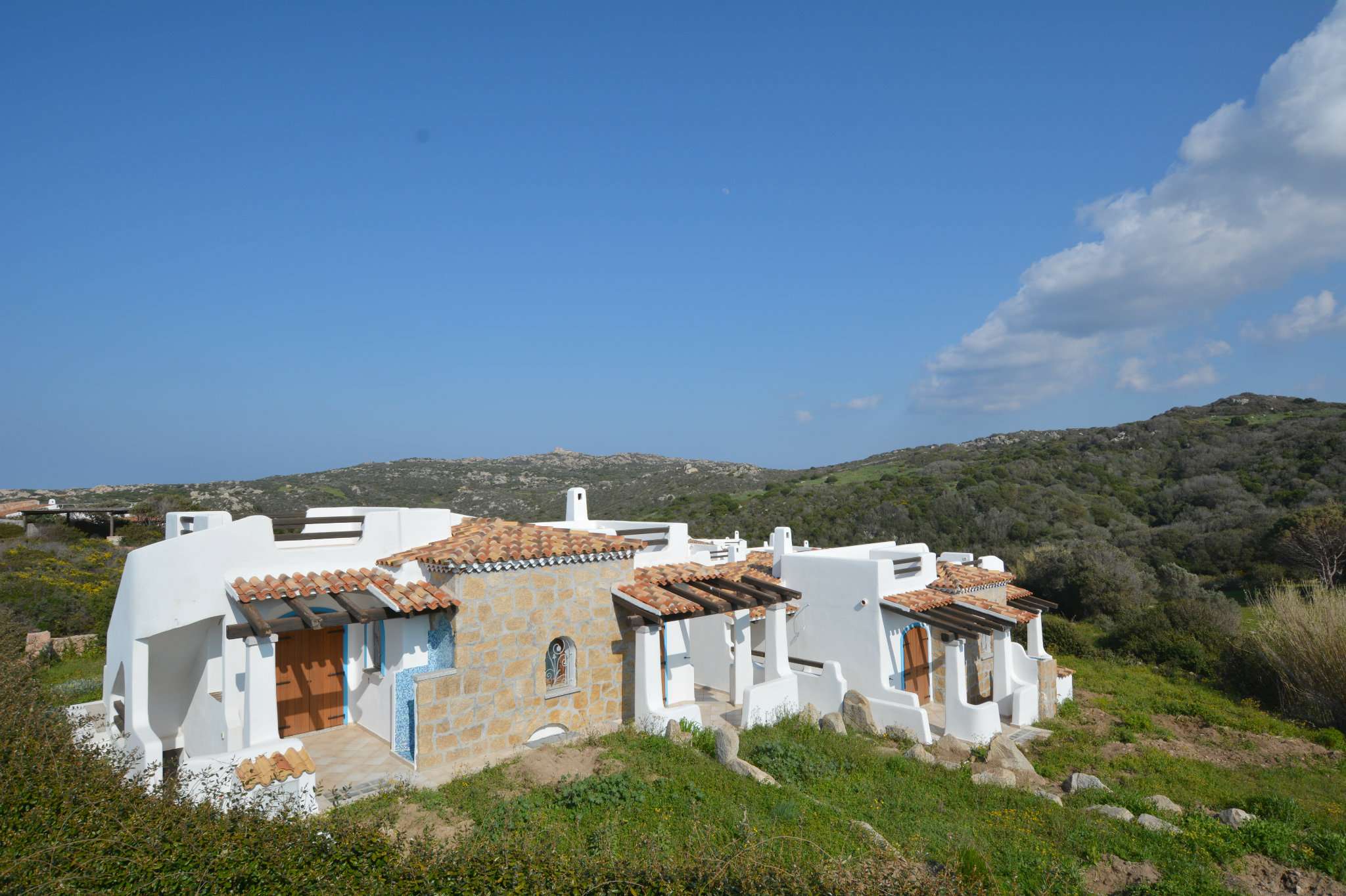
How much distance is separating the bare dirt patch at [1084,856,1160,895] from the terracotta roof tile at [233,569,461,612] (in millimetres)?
9294

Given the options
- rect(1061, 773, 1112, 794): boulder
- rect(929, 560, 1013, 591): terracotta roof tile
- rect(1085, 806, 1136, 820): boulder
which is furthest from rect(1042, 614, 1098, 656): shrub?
rect(1085, 806, 1136, 820): boulder

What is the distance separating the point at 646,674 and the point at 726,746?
86.5 inches

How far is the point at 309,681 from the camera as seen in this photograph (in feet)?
41.6

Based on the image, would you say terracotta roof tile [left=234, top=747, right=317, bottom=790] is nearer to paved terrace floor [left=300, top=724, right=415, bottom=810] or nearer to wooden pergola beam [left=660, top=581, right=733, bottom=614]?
paved terrace floor [left=300, top=724, right=415, bottom=810]

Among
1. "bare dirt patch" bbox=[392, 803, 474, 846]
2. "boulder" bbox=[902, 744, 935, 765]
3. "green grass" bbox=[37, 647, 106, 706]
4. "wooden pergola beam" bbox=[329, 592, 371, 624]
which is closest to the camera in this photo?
"bare dirt patch" bbox=[392, 803, 474, 846]

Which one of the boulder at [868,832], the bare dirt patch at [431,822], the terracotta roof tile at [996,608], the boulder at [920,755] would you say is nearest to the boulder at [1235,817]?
the boulder at [920,755]

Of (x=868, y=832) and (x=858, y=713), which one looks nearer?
(x=868, y=832)

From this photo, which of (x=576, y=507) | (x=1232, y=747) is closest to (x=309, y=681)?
(x=576, y=507)

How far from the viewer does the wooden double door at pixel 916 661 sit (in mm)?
17109

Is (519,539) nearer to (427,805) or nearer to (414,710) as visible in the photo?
(414,710)

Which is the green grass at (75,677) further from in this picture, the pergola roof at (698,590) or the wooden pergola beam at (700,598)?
the wooden pergola beam at (700,598)

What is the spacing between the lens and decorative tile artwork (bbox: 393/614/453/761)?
436 inches

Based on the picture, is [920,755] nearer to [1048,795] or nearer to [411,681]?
[1048,795]

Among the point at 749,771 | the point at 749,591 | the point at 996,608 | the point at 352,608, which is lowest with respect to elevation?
the point at 749,771
